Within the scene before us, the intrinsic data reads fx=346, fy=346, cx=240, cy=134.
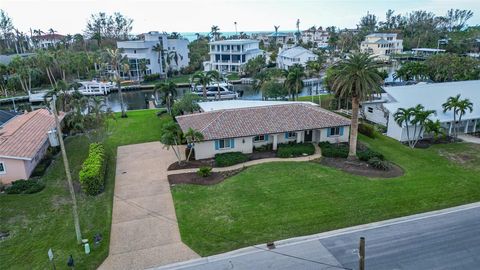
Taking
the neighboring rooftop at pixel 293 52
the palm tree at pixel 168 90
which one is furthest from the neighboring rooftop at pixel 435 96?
the neighboring rooftop at pixel 293 52

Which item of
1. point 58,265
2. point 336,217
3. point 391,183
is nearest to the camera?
point 58,265

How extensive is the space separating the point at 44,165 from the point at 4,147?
3.69 meters

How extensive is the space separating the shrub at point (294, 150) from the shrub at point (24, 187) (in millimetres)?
19775

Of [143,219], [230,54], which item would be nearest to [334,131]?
[143,219]

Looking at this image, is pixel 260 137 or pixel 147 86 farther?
pixel 147 86

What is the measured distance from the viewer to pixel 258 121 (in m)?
33.6

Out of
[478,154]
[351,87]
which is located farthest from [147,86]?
[478,154]

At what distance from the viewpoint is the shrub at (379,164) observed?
2864cm

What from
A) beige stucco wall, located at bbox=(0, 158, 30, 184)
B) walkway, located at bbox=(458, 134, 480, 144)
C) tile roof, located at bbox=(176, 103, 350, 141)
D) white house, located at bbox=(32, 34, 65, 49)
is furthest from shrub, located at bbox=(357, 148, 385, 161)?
white house, located at bbox=(32, 34, 65, 49)

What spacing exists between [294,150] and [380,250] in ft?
48.5

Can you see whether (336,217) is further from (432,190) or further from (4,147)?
(4,147)

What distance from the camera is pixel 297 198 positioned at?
2384 cm

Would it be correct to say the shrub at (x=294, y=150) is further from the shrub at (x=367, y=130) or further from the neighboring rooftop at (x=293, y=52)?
the neighboring rooftop at (x=293, y=52)

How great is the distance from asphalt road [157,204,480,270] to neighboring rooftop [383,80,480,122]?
768 inches
